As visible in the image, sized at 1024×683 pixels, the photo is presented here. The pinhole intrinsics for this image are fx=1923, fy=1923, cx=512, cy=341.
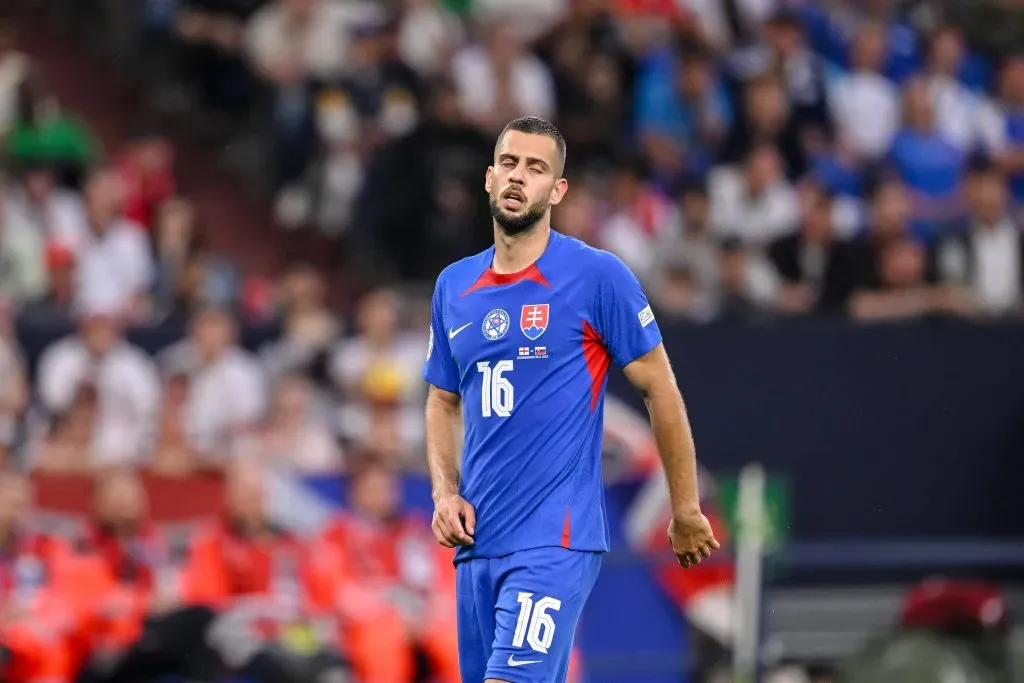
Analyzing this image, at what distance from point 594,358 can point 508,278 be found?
1.29 ft

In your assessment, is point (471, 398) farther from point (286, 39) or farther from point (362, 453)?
point (286, 39)

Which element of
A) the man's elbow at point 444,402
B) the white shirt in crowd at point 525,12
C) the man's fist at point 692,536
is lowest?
the man's fist at point 692,536

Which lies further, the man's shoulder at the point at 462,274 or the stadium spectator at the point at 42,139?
the stadium spectator at the point at 42,139

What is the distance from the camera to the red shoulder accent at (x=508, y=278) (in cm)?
637

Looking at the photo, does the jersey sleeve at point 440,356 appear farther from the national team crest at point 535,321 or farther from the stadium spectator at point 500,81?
the stadium spectator at point 500,81

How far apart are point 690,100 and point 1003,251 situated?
280 centimetres

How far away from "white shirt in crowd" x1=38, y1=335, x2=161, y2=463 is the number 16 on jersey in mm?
6460

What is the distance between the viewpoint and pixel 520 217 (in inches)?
248

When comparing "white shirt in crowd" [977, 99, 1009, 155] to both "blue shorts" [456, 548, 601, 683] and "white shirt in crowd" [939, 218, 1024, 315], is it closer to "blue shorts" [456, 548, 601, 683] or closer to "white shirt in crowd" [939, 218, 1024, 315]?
"white shirt in crowd" [939, 218, 1024, 315]

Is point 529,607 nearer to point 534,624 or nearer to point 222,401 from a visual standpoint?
point 534,624

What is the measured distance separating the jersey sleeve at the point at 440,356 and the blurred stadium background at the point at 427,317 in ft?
12.2

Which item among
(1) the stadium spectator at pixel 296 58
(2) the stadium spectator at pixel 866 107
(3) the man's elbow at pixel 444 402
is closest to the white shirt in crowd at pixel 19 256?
(1) the stadium spectator at pixel 296 58

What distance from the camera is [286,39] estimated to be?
596 inches

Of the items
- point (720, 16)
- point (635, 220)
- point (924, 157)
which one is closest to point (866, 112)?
point (924, 157)
